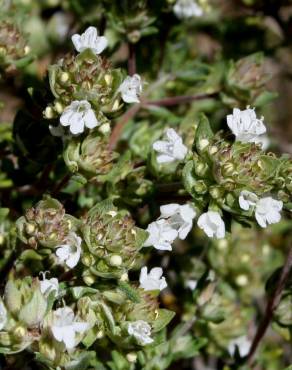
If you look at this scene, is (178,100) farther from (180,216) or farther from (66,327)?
(66,327)

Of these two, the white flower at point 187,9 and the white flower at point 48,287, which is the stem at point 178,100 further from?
the white flower at point 48,287

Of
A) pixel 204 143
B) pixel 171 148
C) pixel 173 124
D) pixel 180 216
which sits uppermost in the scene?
pixel 204 143

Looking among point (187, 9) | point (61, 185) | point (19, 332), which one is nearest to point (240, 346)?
point (61, 185)

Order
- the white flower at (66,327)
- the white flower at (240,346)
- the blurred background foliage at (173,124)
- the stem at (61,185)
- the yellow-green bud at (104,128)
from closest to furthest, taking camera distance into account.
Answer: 1. the white flower at (66,327)
2. the yellow-green bud at (104,128)
3. the stem at (61,185)
4. the blurred background foliage at (173,124)
5. the white flower at (240,346)

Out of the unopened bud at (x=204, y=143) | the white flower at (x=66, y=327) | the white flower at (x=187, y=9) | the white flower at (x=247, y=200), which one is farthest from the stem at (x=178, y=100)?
the white flower at (x=66, y=327)

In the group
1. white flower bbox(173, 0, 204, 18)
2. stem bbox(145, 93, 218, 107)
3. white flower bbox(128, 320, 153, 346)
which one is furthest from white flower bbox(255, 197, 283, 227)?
white flower bbox(173, 0, 204, 18)

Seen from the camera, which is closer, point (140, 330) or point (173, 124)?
point (140, 330)

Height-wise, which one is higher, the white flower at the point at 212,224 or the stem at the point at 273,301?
the white flower at the point at 212,224
